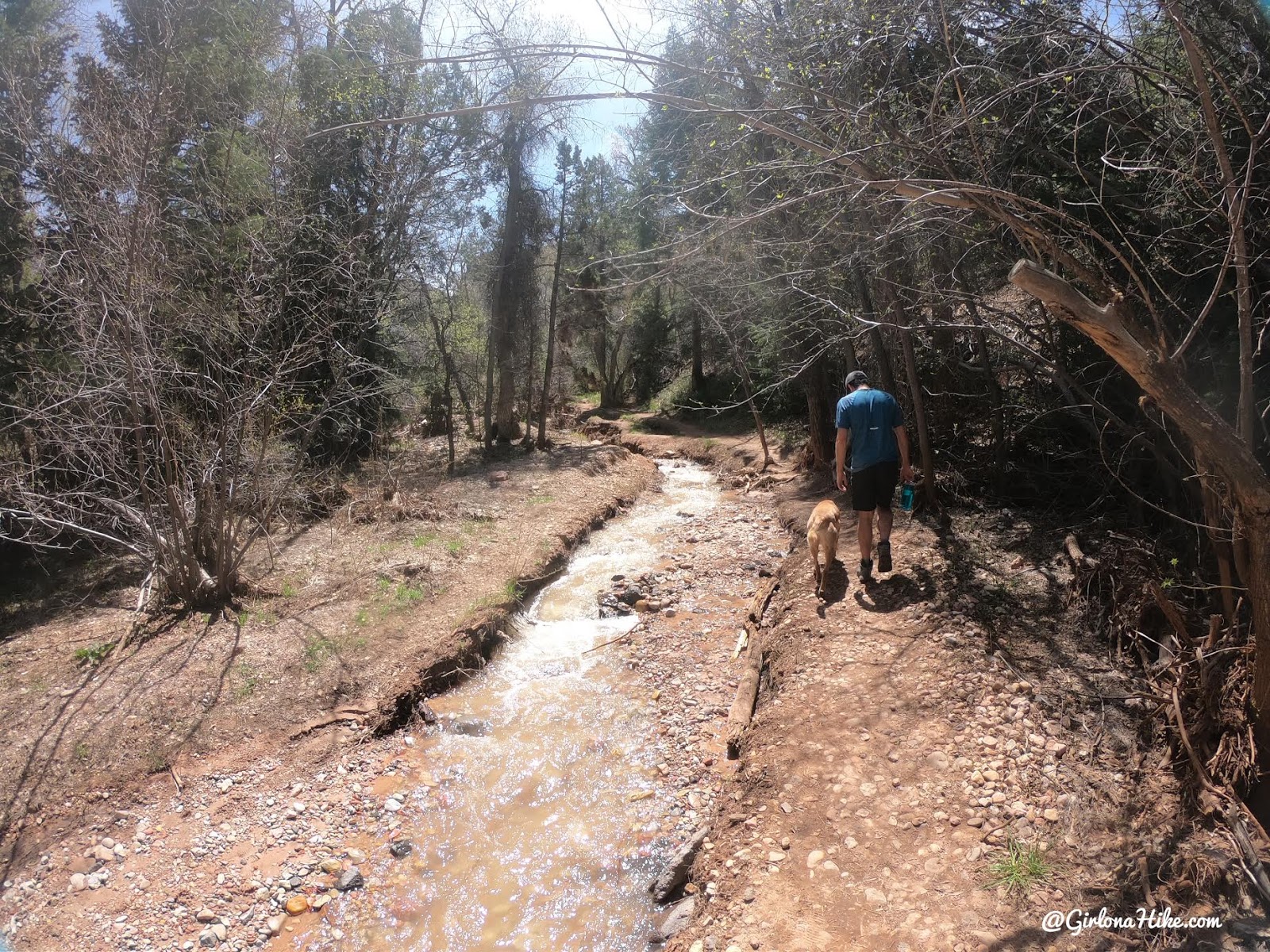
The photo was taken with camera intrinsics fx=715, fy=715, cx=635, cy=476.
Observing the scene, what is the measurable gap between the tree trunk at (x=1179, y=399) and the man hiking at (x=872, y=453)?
3.19 m

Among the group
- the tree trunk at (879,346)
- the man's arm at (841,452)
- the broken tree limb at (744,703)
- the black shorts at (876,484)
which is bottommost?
the broken tree limb at (744,703)

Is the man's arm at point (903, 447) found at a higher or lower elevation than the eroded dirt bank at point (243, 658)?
higher

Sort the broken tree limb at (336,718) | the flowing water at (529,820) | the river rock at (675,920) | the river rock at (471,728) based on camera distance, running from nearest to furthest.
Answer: the river rock at (675,920) < the flowing water at (529,820) < the broken tree limb at (336,718) < the river rock at (471,728)

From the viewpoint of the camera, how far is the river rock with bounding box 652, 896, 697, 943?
4.16 meters

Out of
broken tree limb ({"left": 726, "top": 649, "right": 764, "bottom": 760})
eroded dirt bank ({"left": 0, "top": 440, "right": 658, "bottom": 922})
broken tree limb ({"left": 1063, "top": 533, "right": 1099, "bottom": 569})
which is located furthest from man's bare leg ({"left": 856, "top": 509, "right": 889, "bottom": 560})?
eroded dirt bank ({"left": 0, "top": 440, "right": 658, "bottom": 922})

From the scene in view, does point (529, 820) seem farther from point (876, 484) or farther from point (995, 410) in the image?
point (995, 410)

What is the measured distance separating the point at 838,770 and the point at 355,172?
616 inches

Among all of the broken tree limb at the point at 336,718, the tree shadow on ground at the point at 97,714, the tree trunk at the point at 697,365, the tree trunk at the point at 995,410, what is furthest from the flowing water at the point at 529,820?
the tree trunk at the point at 697,365

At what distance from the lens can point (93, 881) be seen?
473 cm

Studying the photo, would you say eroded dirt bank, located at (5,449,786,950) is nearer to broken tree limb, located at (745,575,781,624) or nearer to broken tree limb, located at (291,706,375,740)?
broken tree limb, located at (291,706,375,740)

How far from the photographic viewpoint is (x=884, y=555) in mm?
6855

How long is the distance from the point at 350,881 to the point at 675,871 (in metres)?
2.21

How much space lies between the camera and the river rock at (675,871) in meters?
4.50

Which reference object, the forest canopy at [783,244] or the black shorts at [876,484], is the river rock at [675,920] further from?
the black shorts at [876,484]
